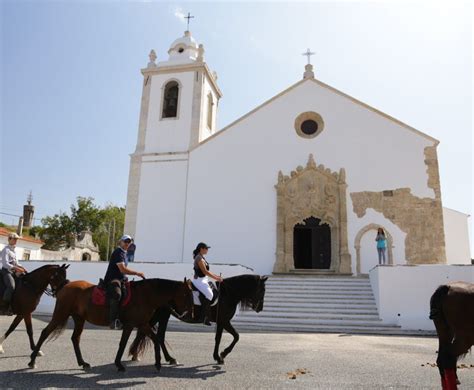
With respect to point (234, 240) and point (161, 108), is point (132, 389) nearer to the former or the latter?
point (234, 240)

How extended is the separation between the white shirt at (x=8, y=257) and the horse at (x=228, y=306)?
2734 millimetres

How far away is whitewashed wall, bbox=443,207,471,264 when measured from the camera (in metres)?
19.9

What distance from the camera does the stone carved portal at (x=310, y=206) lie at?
1755 centimetres

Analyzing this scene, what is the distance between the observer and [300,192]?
1833 cm

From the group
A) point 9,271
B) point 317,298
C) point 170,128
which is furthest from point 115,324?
point 170,128

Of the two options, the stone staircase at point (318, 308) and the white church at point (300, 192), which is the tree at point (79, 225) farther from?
the stone staircase at point (318, 308)

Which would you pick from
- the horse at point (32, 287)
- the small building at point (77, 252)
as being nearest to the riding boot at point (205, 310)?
the horse at point (32, 287)

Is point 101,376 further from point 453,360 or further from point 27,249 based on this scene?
point 27,249

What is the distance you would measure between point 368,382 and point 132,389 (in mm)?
2897

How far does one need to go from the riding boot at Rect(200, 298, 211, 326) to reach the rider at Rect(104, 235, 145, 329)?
3.49ft

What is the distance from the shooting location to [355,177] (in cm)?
1808

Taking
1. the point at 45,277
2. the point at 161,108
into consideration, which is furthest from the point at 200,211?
the point at 45,277

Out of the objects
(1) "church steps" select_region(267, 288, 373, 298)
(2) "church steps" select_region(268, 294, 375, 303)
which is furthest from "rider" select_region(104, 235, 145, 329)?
(1) "church steps" select_region(267, 288, 373, 298)

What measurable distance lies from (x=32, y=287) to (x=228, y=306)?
10.8 feet
